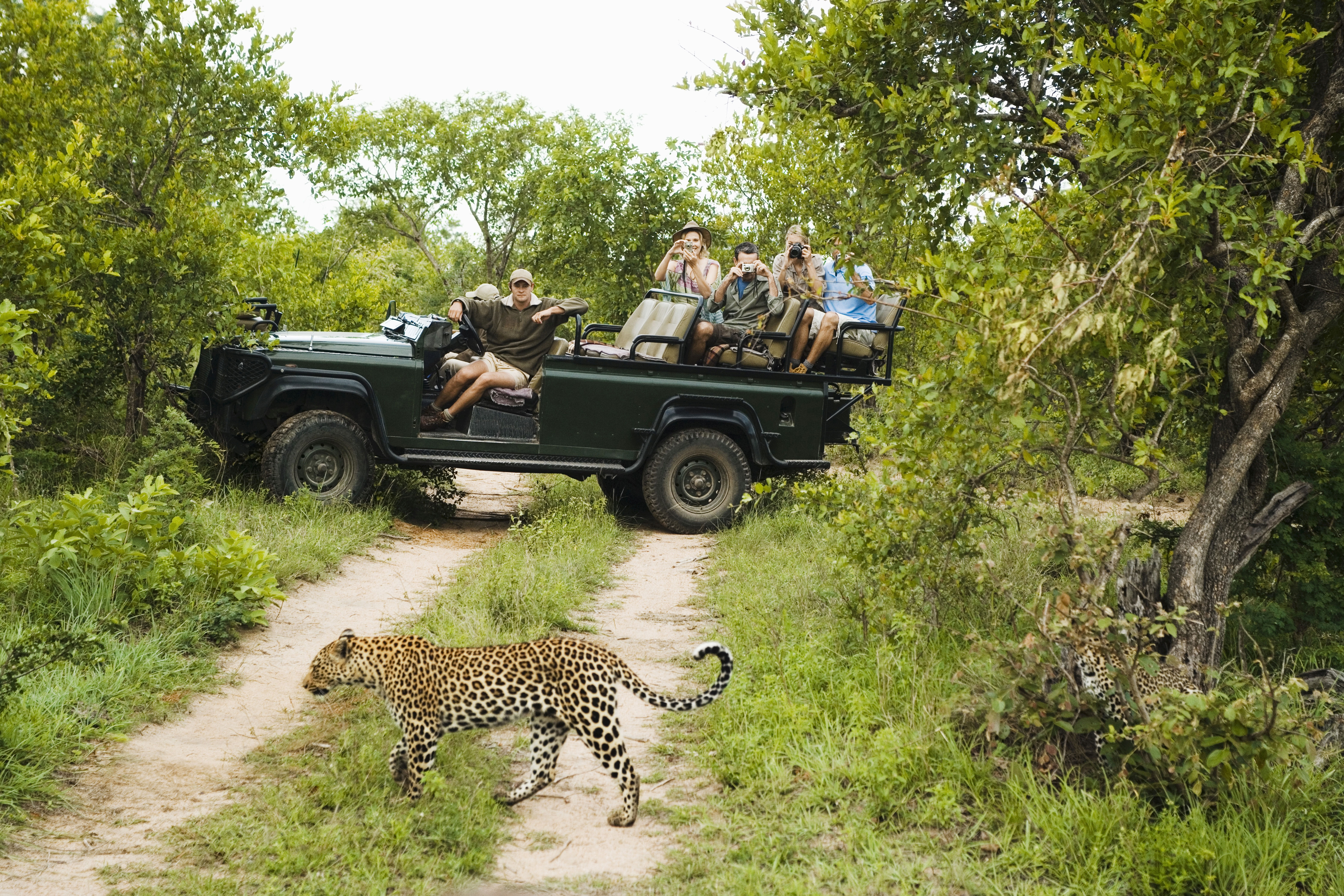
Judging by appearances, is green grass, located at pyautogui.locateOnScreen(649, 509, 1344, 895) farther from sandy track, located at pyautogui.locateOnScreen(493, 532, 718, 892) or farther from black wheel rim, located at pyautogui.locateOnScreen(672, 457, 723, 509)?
black wheel rim, located at pyautogui.locateOnScreen(672, 457, 723, 509)

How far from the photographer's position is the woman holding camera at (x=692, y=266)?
11469 millimetres

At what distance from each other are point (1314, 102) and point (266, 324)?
24.5 ft

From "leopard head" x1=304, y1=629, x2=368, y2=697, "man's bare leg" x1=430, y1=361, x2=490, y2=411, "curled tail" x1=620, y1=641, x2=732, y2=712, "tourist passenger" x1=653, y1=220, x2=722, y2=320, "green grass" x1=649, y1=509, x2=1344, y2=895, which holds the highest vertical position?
"tourist passenger" x1=653, y1=220, x2=722, y2=320

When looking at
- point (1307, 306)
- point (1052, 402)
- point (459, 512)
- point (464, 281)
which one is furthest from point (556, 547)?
point (464, 281)

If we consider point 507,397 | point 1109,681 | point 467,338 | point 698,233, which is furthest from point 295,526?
point 1109,681

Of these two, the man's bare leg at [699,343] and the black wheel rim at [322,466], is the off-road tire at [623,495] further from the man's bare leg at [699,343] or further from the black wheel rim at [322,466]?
the black wheel rim at [322,466]

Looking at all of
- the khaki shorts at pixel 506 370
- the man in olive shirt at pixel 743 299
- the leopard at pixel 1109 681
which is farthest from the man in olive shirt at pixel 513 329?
the leopard at pixel 1109 681

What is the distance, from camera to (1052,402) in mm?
5312

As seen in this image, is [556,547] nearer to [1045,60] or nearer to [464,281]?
[1045,60]

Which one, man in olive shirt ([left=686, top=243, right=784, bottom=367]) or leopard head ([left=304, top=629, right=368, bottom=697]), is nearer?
leopard head ([left=304, top=629, right=368, bottom=697])

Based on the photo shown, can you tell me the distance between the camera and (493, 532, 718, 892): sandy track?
13.4ft

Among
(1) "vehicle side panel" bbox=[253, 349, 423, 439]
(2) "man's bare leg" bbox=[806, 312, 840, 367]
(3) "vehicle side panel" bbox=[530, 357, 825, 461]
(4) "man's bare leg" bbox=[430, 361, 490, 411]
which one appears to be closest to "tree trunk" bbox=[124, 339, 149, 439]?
(1) "vehicle side panel" bbox=[253, 349, 423, 439]

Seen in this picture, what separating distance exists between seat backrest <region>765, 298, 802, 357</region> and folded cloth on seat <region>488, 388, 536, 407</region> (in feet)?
7.54

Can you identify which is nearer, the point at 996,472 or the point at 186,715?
the point at 186,715
